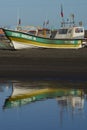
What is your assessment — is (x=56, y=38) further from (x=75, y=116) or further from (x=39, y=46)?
(x=75, y=116)

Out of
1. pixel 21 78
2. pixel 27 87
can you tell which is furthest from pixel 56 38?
pixel 27 87

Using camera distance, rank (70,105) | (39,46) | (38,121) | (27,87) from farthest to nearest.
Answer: (39,46), (27,87), (70,105), (38,121)

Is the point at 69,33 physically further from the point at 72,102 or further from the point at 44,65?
the point at 72,102

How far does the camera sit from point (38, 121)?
11820 mm

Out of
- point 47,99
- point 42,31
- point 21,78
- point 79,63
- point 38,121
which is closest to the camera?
point 38,121

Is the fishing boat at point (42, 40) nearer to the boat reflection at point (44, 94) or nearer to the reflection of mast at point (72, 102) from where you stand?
the boat reflection at point (44, 94)

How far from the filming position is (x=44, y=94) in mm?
16438

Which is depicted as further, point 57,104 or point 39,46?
point 39,46

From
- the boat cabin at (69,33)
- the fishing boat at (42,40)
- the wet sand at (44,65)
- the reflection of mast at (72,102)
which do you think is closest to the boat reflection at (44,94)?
the reflection of mast at (72,102)

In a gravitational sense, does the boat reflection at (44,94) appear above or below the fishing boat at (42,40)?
below

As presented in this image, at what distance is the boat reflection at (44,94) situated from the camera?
1440 centimetres

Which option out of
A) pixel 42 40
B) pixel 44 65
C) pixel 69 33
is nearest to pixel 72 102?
pixel 44 65

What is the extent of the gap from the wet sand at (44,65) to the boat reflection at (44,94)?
8.79 feet

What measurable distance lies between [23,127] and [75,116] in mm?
1787
